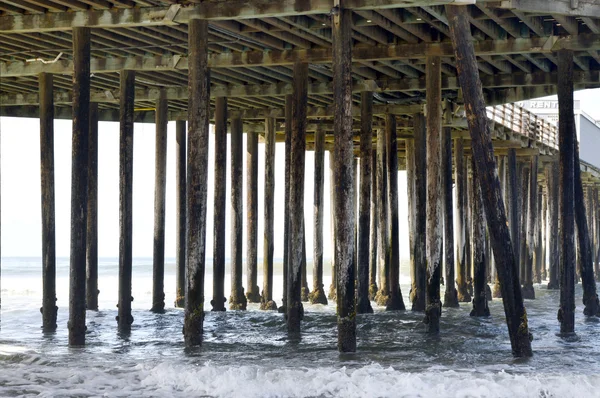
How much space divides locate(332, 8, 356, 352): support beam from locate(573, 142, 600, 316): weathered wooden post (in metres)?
5.22

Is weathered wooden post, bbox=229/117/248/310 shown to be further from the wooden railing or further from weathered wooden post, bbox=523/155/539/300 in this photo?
weathered wooden post, bbox=523/155/539/300

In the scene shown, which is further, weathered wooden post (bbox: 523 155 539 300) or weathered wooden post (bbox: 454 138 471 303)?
weathered wooden post (bbox: 523 155 539 300)

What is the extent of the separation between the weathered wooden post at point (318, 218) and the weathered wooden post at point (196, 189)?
26.0 feet

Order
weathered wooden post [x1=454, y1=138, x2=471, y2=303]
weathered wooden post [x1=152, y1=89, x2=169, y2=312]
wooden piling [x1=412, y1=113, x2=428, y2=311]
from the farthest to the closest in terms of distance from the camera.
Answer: weathered wooden post [x1=454, y1=138, x2=471, y2=303], weathered wooden post [x1=152, y1=89, x2=169, y2=312], wooden piling [x1=412, y1=113, x2=428, y2=311]

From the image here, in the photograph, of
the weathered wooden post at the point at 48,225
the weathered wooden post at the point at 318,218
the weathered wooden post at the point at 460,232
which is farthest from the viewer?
the weathered wooden post at the point at 460,232

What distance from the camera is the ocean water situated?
10719 millimetres

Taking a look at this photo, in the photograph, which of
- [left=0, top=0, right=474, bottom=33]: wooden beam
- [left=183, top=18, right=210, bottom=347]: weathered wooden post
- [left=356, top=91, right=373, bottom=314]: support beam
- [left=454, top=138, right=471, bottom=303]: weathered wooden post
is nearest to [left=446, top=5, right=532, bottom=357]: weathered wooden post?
[left=0, top=0, right=474, bottom=33]: wooden beam

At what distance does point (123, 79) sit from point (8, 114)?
6.04m

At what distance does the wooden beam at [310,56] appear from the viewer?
1498 centimetres

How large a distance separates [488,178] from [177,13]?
4.78 meters

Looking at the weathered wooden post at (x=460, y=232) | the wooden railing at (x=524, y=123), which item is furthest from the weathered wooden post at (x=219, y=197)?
the wooden railing at (x=524, y=123)

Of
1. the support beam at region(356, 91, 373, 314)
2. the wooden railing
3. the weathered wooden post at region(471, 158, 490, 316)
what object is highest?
the wooden railing

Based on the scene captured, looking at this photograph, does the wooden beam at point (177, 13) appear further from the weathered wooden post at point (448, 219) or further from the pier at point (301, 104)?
the weathered wooden post at point (448, 219)

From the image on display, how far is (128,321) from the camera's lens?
1603 centimetres
